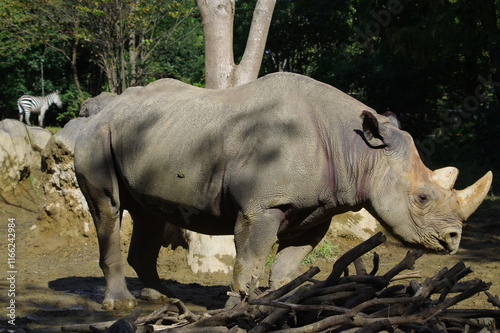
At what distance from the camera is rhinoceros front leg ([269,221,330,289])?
19.0 feet

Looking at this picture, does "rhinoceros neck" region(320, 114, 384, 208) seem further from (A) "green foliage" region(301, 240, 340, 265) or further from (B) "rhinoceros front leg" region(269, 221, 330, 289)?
(A) "green foliage" region(301, 240, 340, 265)

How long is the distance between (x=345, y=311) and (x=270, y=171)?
5.44ft

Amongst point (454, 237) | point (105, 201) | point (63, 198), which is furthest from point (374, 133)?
point (63, 198)

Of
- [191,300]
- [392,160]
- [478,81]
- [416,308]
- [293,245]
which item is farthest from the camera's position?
[478,81]

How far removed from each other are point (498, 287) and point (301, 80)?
294 cm

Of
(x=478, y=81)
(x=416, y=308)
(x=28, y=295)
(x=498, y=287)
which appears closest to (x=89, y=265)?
(x=28, y=295)

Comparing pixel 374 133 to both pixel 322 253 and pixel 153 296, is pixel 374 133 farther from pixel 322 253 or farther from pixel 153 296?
pixel 322 253

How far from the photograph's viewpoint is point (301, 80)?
5.66 meters

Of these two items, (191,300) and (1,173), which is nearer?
(191,300)

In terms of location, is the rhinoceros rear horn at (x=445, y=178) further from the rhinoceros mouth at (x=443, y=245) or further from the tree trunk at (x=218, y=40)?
the tree trunk at (x=218, y=40)

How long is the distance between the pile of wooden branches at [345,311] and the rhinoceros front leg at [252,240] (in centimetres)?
94

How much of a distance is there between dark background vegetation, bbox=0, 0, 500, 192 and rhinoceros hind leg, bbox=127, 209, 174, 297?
9.48m

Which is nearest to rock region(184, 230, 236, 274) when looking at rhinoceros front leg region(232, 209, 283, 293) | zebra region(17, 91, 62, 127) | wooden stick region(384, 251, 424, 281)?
rhinoceros front leg region(232, 209, 283, 293)

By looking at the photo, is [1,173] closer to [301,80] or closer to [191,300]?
[191,300]
